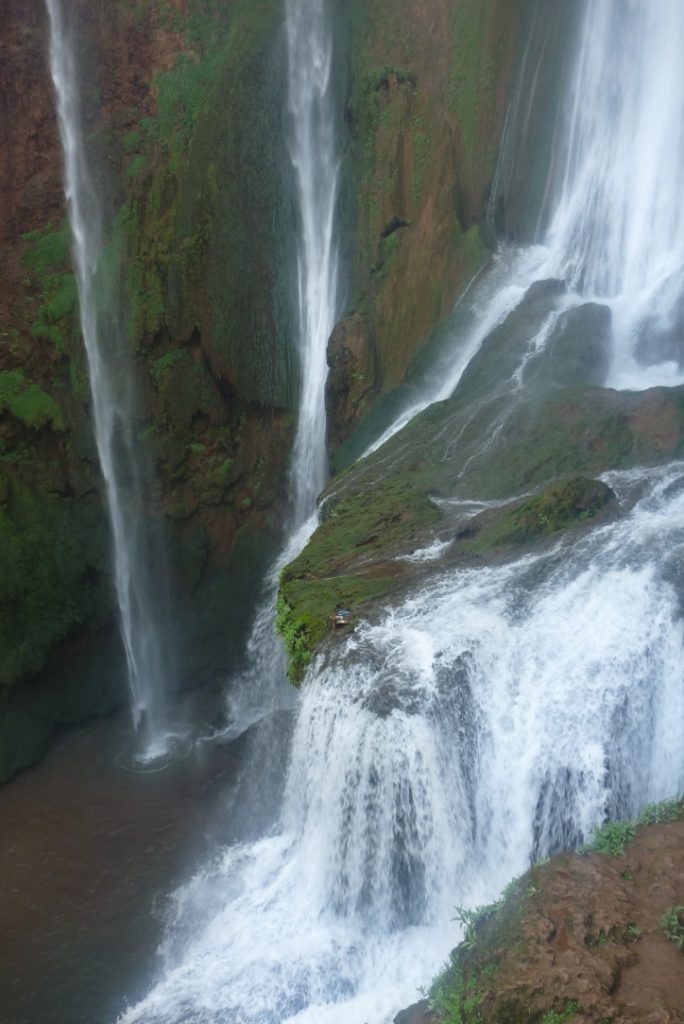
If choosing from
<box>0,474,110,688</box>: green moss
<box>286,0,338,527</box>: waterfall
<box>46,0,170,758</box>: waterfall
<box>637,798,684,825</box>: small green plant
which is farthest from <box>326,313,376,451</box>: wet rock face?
<box>637,798,684,825</box>: small green plant

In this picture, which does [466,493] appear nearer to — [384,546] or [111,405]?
[384,546]

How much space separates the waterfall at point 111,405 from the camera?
53.6 feet

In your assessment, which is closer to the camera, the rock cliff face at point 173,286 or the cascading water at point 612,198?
the cascading water at point 612,198

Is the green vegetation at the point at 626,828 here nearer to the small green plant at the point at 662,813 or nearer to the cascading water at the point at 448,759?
the small green plant at the point at 662,813

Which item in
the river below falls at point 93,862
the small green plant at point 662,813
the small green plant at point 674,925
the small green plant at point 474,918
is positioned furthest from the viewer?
the river below falls at point 93,862

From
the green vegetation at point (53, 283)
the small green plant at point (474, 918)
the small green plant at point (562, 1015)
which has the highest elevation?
the green vegetation at point (53, 283)

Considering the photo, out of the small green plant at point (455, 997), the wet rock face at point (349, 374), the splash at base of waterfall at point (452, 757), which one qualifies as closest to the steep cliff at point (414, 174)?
the wet rock face at point (349, 374)

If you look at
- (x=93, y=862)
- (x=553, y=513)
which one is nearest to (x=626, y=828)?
(x=553, y=513)

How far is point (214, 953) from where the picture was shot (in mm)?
8750

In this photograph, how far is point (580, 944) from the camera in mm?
→ 5164

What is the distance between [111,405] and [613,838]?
12.9m

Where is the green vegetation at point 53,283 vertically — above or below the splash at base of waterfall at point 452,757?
above

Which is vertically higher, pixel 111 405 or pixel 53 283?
pixel 53 283

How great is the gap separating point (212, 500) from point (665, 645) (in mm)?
11253
